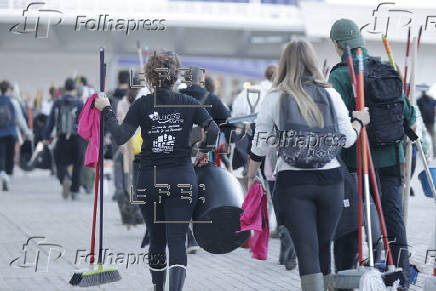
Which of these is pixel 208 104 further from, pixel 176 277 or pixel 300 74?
pixel 300 74

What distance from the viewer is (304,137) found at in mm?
5281

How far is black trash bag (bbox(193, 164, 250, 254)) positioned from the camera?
6.42 metres

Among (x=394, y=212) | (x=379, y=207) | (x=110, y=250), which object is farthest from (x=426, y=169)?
(x=110, y=250)

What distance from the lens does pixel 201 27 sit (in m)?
37.3

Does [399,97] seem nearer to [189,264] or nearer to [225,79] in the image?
[189,264]

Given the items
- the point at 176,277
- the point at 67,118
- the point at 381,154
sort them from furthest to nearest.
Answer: the point at 67,118 → the point at 381,154 → the point at 176,277

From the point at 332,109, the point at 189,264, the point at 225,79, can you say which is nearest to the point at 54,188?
the point at 189,264

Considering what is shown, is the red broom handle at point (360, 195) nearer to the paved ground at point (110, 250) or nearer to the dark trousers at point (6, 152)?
the paved ground at point (110, 250)

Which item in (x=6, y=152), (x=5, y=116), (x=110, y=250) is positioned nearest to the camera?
(x=110, y=250)

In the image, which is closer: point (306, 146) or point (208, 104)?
point (306, 146)

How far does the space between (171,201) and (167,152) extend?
0.30 m

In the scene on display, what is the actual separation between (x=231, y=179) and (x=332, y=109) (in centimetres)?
156

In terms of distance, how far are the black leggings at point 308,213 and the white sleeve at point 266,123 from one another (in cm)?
24

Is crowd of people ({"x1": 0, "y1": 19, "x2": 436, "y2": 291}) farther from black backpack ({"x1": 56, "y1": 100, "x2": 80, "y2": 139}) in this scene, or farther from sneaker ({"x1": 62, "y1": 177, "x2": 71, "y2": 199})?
sneaker ({"x1": 62, "y1": 177, "x2": 71, "y2": 199})
